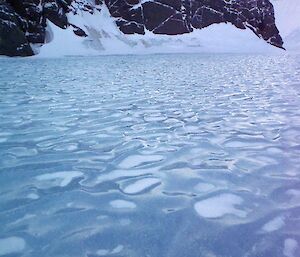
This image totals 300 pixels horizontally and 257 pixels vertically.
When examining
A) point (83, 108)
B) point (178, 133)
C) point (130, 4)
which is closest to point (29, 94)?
point (83, 108)

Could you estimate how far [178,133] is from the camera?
6.83 m

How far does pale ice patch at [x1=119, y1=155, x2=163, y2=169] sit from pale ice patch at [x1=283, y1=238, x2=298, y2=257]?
2386 mm

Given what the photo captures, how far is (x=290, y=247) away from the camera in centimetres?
309

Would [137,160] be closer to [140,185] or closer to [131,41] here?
[140,185]

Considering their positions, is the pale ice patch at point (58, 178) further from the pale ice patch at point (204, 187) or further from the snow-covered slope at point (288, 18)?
the snow-covered slope at point (288, 18)

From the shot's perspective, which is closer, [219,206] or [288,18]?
[219,206]

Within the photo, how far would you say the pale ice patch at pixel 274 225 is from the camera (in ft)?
11.2

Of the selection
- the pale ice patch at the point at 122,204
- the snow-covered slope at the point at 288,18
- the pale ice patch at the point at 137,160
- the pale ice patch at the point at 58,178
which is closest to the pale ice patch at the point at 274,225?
the pale ice patch at the point at 122,204

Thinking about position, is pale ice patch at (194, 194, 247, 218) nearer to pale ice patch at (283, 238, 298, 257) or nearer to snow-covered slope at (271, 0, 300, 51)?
pale ice patch at (283, 238, 298, 257)

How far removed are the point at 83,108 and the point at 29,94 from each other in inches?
136

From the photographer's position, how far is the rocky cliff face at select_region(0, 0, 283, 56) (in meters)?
41.9

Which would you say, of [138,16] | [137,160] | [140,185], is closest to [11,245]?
[140,185]

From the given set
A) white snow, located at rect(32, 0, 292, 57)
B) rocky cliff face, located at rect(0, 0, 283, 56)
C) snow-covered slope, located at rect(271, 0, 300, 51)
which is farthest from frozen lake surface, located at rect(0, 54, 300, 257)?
snow-covered slope, located at rect(271, 0, 300, 51)

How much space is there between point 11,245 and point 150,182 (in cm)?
184
